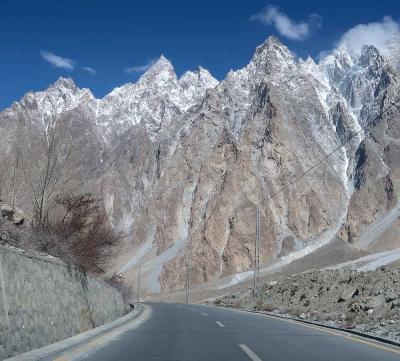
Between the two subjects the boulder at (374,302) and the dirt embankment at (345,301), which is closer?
the dirt embankment at (345,301)

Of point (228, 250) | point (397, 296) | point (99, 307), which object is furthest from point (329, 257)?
point (99, 307)

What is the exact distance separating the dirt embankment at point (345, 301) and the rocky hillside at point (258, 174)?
182 feet

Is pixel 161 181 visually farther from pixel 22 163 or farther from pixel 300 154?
pixel 22 163

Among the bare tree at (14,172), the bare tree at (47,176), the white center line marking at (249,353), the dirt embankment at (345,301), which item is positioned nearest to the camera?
the white center line marking at (249,353)

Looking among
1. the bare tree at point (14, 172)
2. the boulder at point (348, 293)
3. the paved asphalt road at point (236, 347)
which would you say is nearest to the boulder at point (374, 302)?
the boulder at point (348, 293)

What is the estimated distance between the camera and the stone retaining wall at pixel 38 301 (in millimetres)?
9000

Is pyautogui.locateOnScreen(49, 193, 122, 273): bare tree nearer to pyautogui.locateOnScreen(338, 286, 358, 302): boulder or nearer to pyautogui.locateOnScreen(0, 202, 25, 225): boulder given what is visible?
pyautogui.locateOnScreen(0, 202, 25, 225): boulder

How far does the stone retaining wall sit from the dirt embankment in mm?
8002

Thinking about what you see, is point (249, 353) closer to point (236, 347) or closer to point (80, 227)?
point (236, 347)

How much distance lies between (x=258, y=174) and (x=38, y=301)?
12236cm

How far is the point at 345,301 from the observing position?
2608 centimetres

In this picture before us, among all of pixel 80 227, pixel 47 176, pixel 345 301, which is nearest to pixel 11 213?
pixel 47 176

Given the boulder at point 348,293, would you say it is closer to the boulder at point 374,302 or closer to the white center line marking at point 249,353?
the boulder at point 374,302

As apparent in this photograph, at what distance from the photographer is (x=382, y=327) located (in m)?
17.9
